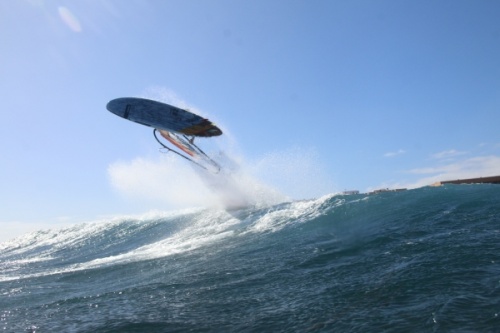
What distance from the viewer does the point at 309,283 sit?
8336 mm

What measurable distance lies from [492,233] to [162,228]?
2498 centimetres

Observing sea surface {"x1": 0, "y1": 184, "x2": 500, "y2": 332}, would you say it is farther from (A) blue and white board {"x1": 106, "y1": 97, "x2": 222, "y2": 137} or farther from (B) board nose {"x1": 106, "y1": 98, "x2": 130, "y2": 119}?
(B) board nose {"x1": 106, "y1": 98, "x2": 130, "y2": 119}

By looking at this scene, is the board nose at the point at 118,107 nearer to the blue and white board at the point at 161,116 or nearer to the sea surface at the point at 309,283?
the blue and white board at the point at 161,116

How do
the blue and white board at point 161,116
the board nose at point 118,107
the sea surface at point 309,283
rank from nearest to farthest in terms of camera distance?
1. the sea surface at point 309,283
2. the blue and white board at point 161,116
3. the board nose at point 118,107

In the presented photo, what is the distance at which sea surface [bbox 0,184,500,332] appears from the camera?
19.7ft

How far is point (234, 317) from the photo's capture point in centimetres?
685

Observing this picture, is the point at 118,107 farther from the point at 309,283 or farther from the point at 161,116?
the point at 309,283

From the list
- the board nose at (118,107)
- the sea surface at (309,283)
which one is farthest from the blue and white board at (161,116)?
the sea surface at (309,283)

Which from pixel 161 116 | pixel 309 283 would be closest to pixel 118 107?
pixel 161 116

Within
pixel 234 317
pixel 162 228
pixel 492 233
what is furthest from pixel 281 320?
pixel 162 228

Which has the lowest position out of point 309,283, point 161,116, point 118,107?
point 309,283

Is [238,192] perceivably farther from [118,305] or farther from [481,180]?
[118,305]

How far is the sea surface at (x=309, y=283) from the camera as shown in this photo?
6012 mm

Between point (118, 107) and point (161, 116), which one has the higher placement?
point (118, 107)
